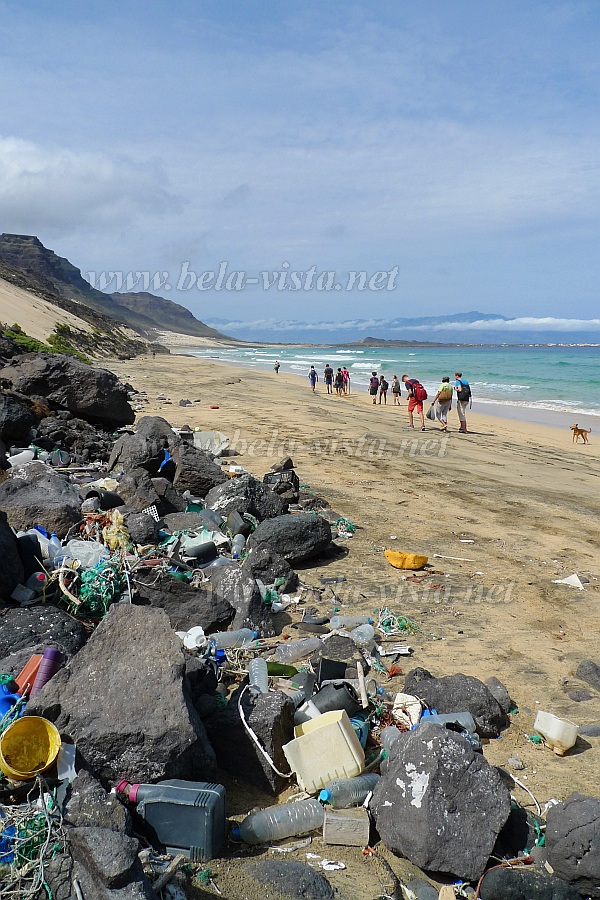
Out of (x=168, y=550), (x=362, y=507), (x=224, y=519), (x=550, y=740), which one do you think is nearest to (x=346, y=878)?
(x=550, y=740)

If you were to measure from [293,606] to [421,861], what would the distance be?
2992mm

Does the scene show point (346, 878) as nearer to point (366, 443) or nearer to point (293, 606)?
point (293, 606)

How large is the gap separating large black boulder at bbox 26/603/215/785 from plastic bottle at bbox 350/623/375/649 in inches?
80.6

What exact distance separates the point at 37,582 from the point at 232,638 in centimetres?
143

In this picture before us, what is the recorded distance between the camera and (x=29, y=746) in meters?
2.93

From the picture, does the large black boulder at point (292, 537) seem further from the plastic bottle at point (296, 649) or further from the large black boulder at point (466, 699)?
the large black boulder at point (466, 699)

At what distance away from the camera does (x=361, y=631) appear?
5.32 m

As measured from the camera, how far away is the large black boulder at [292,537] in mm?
6703

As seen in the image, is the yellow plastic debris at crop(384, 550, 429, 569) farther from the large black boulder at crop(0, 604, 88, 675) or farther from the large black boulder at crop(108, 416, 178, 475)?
the large black boulder at crop(0, 604, 88, 675)

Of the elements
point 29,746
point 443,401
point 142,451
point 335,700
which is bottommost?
point 335,700

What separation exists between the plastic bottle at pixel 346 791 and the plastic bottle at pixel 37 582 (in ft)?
7.87

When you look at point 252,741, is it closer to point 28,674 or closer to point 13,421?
point 28,674

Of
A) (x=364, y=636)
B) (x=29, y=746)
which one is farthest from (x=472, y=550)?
(x=29, y=746)

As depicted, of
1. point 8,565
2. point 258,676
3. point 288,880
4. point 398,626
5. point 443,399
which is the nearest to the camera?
point 288,880
